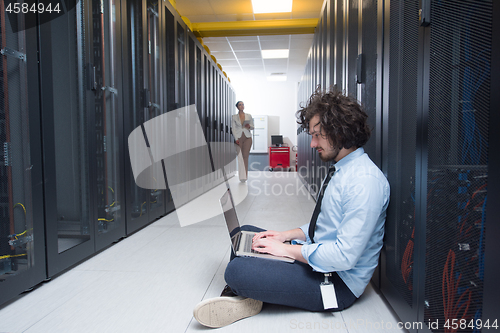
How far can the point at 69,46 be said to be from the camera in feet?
6.31


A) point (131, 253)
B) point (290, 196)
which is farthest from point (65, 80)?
point (290, 196)

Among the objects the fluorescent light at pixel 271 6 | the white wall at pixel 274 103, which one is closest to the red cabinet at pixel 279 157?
the white wall at pixel 274 103

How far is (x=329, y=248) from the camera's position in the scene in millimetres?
1104

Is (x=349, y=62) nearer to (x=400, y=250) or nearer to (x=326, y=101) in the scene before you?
(x=326, y=101)

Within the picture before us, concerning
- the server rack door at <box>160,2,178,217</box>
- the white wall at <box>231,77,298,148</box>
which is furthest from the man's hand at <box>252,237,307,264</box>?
the white wall at <box>231,77,298,148</box>

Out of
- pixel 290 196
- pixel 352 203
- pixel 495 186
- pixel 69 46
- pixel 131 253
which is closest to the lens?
pixel 495 186

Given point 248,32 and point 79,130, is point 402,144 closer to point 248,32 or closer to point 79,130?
point 79,130

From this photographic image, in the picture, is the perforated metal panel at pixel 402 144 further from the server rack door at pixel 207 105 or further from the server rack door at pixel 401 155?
the server rack door at pixel 207 105

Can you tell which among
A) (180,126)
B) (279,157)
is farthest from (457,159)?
(279,157)

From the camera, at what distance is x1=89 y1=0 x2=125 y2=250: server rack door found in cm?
214

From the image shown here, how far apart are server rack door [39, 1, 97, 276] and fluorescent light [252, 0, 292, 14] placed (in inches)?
148

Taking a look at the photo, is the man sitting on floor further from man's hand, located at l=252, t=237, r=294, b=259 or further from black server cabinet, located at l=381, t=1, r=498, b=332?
black server cabinet, located at l=381, t=1, r=498, b=332

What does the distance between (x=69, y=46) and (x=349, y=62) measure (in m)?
1.84

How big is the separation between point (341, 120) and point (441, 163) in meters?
0.41
